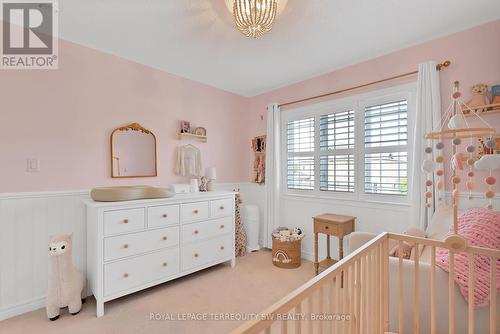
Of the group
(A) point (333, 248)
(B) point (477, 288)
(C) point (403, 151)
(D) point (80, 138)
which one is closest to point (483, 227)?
(B) point (477, 288)

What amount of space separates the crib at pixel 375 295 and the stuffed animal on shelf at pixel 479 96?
1424mm

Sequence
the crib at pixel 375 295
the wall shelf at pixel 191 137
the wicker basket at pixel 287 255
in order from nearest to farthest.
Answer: the crib at pixel 375 295 → the wicker basket at pixel 287 255 → the wall shelf at pixel 191 137

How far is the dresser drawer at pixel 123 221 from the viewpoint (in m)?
2.02

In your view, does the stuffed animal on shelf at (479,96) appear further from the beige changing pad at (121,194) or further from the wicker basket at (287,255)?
the beige changing pad at (121,194)

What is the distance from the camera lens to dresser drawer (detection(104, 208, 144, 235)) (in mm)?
2018

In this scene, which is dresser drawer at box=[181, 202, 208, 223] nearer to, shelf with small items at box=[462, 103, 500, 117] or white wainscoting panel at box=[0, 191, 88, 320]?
white wainscoting panel at box=[0, 191, 88, 320]

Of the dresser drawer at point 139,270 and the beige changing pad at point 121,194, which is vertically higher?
the beige changing pad at point 121,194

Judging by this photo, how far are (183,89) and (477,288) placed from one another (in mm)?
3208

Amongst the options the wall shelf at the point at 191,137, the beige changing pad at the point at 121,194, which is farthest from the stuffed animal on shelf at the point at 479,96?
the beige changing pad at the point at 121,194

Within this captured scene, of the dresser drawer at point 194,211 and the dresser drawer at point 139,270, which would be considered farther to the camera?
the dresser drawer at point 194,211

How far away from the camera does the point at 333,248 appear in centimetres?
295

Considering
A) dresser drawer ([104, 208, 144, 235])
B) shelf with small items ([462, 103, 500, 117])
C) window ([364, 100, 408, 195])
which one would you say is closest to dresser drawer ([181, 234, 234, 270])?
dresser drawer ([104, 208, 144, 235])

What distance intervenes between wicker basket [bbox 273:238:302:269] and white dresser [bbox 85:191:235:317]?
25.1 inches

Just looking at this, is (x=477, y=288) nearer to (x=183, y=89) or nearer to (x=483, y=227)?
(x=483, y=227)
